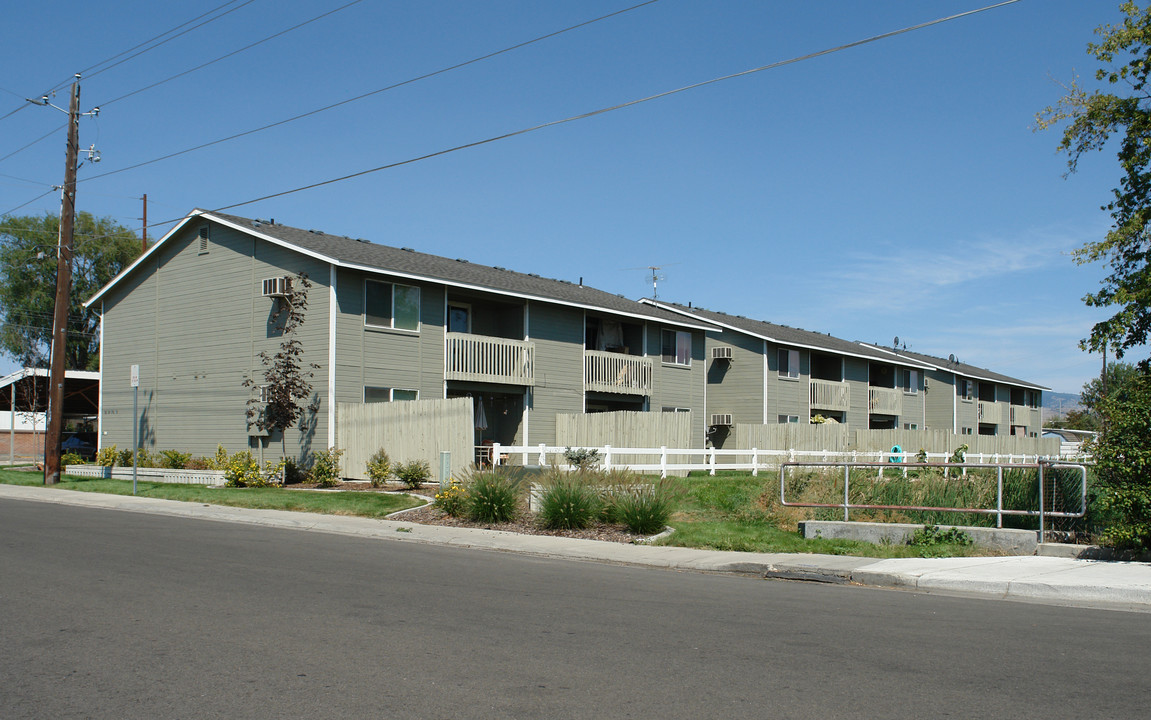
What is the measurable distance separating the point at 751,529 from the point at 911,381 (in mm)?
38819

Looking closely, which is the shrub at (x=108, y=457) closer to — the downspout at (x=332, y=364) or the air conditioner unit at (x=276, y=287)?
the air conditioner unit at (x=276, y=287)

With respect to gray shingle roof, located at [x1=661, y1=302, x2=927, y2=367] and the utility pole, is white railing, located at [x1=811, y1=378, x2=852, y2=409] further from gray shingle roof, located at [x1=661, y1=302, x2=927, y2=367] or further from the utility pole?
the utility pole

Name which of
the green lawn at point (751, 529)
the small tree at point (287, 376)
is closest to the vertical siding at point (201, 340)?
the small tree at point (287, 376)

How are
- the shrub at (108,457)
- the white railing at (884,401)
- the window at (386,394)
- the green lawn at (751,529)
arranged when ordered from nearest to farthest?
the green lawn at (751,529)
the window at (386,394)
the shrub at (108,457)
the white railing at (884,401)

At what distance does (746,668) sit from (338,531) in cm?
1130

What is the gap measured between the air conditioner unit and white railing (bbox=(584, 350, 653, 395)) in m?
10.8

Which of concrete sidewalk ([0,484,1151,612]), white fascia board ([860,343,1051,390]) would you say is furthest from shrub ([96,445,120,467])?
white fascia board ([860,343,1051,390])

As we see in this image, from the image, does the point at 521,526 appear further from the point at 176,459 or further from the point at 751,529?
the point at 176,459

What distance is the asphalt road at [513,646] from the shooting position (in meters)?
5.79

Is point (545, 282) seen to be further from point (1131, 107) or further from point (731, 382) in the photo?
point (1131, 107)

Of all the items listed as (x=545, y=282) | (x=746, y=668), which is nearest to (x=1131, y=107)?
(x=545, y=282)

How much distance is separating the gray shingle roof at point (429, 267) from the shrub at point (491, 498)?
9.84 metres

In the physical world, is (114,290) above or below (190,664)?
above

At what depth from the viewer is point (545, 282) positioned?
1415 inches
